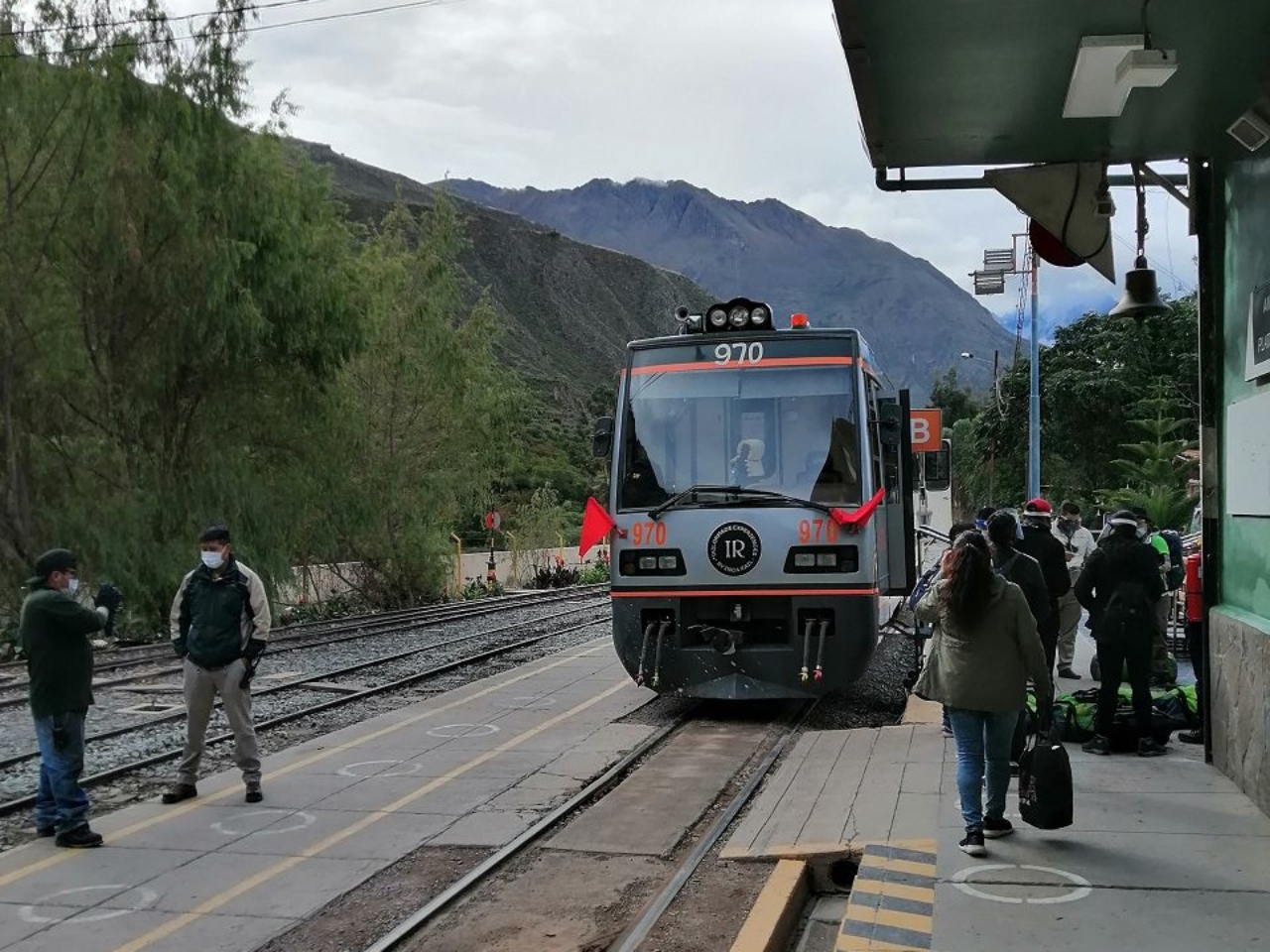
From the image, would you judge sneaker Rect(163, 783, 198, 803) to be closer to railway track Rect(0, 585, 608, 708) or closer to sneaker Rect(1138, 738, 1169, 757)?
railway track Rect(0, 585, 608, 708)

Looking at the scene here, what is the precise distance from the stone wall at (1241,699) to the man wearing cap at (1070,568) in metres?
4.19

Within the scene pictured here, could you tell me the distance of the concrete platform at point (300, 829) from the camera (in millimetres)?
5754

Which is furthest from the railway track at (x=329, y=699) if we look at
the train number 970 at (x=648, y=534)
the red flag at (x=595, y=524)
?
the train number 970 at (x=648, y=534)

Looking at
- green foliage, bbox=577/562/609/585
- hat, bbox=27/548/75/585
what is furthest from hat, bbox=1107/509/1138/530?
green foliage, bbox=577/562/609/585

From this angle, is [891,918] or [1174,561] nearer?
[891,918]

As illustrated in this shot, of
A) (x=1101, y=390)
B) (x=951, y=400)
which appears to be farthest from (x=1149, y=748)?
(x=951, y=400)

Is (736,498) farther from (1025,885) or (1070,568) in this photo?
(1025,885)

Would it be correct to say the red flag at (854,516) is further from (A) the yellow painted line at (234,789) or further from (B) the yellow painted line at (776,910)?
(B) the yellow painted line at (776,910)

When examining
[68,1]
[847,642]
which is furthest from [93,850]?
[68,1]

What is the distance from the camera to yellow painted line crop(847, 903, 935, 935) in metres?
5.19

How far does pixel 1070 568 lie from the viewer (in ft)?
44.3

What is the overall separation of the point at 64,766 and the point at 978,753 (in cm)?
501

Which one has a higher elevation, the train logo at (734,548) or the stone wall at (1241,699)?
the train logo at (734,548)

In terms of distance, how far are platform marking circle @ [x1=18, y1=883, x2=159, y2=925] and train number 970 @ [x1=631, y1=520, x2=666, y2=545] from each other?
210 inches
